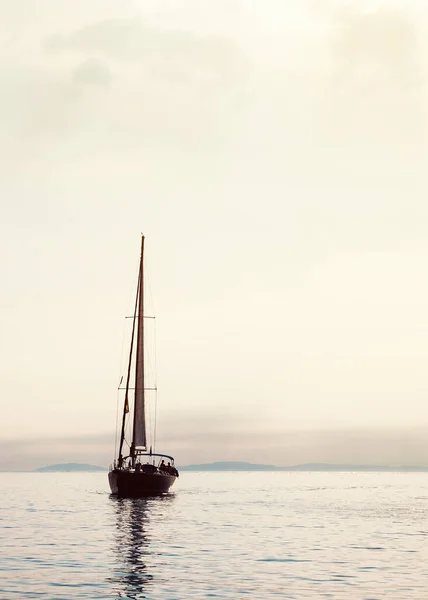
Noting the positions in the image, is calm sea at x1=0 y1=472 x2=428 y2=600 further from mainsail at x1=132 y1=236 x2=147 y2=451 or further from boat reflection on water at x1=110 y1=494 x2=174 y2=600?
mainsail at x1=132 y1=236 x2=147 y2=451

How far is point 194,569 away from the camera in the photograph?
3584cm

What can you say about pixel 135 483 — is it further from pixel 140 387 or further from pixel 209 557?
pixel 209 557

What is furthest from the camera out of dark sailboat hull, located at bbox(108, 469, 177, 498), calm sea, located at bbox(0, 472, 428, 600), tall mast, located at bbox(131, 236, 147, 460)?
tall mast, located at bbox(131, 236, 147, 460)

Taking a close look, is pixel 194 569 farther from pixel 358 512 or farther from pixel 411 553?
pixel 358 512

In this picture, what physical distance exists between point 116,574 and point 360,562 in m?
11.7

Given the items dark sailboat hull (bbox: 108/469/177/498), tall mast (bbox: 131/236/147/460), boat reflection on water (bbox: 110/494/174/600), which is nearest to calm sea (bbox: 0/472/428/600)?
boat reflection on water (bbox: 110/494/174/600)

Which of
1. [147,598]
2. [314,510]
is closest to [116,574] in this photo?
[147,598]

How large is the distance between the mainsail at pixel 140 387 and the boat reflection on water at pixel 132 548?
6134mm

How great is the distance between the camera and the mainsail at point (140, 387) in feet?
278

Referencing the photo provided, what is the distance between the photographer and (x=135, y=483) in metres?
81.9

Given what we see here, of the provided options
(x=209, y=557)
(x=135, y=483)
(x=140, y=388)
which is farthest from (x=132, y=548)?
(x=140, y=388)

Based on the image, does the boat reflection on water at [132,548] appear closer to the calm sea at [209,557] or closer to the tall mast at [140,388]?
the calm sea at [209,557]

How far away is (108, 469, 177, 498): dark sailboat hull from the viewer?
81.2 meters

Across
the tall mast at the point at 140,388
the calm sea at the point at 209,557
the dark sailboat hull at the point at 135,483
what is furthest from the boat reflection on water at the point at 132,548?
the tall mast at the point at 140,388
